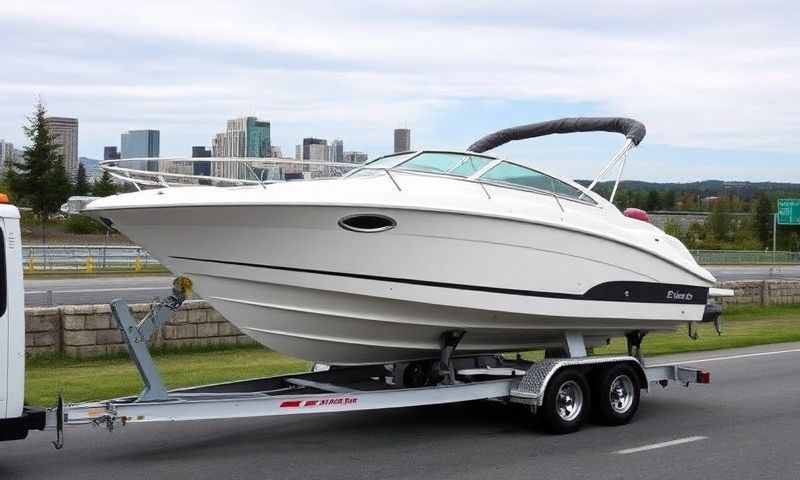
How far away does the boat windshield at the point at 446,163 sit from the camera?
1001cm

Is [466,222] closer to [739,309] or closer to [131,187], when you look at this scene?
[131,187]

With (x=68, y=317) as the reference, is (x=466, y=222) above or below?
above

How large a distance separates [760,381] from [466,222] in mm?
6947

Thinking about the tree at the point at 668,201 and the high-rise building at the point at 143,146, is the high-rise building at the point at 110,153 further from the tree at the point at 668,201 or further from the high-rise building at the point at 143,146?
the tree at the point at 668,201

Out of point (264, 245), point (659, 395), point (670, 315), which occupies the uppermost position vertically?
point (264, 245)

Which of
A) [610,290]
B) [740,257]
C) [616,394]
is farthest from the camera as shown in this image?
[740,257]

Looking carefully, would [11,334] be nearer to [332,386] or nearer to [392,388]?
[332,386]

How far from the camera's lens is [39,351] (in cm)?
1448

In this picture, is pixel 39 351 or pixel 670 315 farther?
pixel 39 351

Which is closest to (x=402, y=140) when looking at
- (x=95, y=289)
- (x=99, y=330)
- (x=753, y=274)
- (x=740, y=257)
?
(x=99, y=330)

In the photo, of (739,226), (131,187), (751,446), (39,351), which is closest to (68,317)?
(39,351)

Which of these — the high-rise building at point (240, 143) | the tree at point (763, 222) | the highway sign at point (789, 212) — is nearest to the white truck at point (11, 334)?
the high-rise building at point (240, 143)

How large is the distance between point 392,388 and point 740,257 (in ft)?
200

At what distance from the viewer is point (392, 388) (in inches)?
400
